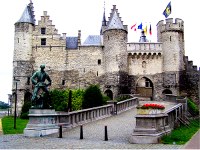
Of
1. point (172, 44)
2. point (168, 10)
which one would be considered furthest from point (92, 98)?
point (168, 10)

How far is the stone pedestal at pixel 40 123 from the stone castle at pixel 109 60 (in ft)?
105

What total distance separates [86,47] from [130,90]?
959 centimetres

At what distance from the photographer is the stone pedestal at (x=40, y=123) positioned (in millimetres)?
17094

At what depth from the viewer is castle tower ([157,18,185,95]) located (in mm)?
50531

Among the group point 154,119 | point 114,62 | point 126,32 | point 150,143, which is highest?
point 126,32

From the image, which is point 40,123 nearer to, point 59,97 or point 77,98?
point 77,98

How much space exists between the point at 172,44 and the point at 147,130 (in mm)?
39225

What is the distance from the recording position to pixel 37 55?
52.6 metres

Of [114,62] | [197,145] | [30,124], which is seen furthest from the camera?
[114,62]

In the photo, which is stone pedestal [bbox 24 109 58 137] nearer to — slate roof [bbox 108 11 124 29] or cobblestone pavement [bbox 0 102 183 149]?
cobblestone pavement [bbox 0 102 183 149]

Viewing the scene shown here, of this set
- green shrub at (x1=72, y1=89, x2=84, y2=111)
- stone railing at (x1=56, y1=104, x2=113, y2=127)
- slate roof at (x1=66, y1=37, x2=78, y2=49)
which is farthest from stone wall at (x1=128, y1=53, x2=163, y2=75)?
stone railing at (x1=56, y1=104, x2=113, y2=127)

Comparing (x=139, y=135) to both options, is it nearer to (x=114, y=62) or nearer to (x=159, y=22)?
(x=114, y=62)

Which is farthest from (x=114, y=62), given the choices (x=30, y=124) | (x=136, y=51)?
(x=30, y=124)

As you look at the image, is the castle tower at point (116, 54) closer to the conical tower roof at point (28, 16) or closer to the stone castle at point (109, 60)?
the stone castle at point (109, 60)
